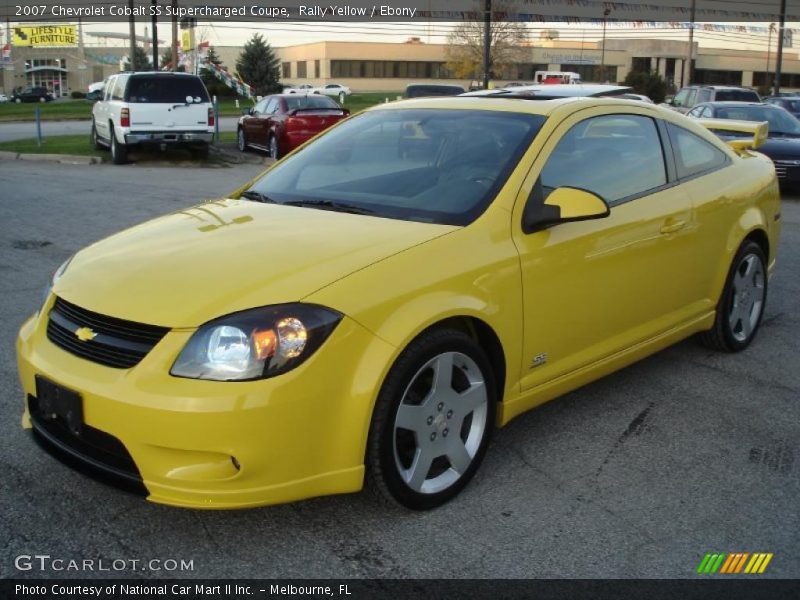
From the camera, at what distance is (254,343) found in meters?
2.92

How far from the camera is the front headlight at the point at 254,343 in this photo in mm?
2898

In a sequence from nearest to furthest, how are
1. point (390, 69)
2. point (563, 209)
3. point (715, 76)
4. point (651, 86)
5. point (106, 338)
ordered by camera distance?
point (106, 338)
point (563, 209)
point (651, 86)
point (390, 69)
point (715, 76)

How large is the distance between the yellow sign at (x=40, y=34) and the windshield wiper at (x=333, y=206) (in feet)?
302

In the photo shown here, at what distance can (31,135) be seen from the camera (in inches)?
1081

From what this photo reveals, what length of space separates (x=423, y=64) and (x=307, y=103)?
80485 mm

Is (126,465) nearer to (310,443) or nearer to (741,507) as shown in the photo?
(310,443)

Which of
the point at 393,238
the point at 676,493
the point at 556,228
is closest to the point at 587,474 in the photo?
the point at 676,493

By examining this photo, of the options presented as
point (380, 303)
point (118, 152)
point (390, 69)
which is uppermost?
point (390, 69)

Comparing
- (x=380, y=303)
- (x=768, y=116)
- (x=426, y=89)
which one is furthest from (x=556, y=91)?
(x=426, y=89)

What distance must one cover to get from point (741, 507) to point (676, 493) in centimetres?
26

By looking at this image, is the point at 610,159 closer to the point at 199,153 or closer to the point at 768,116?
the point at 768,116

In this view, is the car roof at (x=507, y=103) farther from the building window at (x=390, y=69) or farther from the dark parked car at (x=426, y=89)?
the building window at (x=390, y=69)

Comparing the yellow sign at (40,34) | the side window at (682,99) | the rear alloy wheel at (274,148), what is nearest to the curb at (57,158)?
the rear alloy wheel at (274,148)

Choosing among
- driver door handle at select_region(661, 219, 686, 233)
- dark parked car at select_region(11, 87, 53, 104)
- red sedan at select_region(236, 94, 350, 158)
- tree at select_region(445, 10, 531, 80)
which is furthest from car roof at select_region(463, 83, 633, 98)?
dark parked car at select_region(11, 87, 53, 104)
